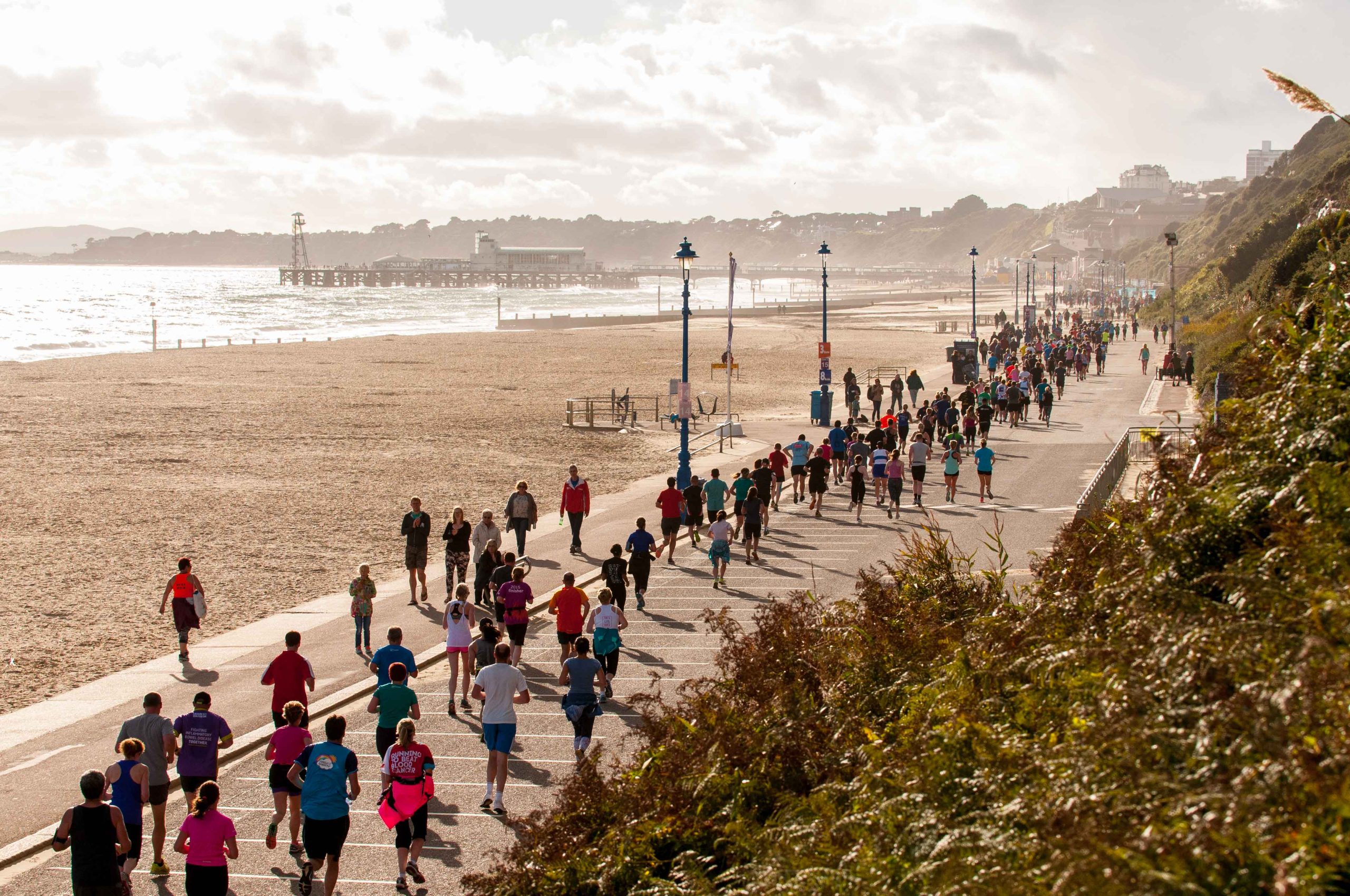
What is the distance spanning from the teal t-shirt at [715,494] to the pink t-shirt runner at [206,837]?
1196cm

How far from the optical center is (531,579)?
17.9 m

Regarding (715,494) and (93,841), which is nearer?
(93,841)

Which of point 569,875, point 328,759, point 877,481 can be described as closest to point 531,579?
point 877,481

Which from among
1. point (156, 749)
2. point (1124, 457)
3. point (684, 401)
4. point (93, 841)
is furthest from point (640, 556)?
point (1124, 457)

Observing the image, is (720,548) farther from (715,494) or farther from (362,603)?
(362,603)

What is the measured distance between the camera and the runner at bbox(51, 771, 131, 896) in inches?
292

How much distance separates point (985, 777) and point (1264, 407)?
362cm

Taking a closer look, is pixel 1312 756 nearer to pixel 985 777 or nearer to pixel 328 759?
pixel 985 777

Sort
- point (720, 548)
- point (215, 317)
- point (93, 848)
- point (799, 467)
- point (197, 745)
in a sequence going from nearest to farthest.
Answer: point (93, 848), point (197, 745), point (720, 548), point (799, 467), point (215, 317)

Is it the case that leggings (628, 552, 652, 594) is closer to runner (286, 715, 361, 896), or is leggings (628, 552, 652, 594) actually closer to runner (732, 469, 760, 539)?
runner (732, 469, 760, 539)

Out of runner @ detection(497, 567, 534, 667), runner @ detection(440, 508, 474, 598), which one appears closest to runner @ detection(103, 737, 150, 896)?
runner @ detection(497, 567, 534, 667)

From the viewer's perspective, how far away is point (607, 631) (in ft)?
39.9

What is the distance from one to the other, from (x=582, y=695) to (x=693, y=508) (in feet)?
34.3

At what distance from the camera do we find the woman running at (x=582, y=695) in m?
10.1
